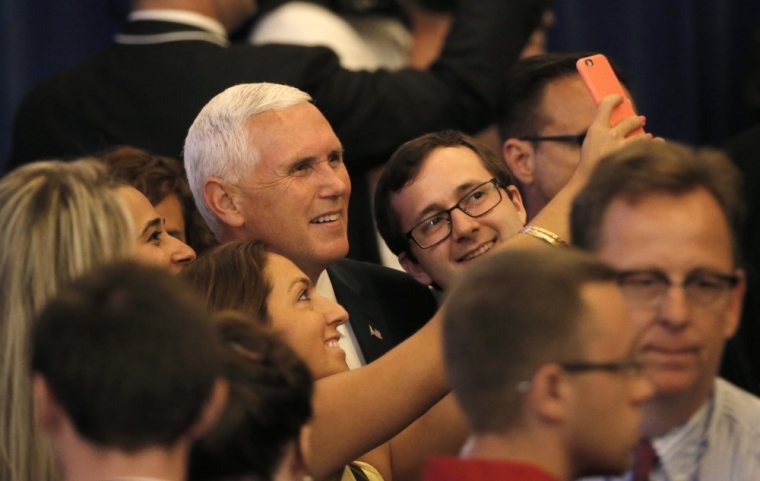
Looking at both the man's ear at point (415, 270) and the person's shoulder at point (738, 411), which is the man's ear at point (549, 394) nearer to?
the person's shoulder at point (738, 411)

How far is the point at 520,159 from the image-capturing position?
269 cm

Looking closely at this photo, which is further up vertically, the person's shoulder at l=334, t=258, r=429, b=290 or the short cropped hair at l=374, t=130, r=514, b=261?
the short cropped hair at l=374, t=130, r=514, b=261

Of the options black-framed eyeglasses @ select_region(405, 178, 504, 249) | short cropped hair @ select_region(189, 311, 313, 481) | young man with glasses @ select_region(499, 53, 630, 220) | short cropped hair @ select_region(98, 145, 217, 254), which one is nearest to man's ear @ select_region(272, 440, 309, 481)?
short cropped hair @ select_region(189, 311, 313, 481)

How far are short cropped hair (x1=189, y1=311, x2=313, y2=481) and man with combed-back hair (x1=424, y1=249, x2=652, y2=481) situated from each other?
20 centimetres

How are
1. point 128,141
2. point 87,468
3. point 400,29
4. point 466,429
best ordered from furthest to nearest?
point 400,29, point 128,141, point 466,429, point 87,468

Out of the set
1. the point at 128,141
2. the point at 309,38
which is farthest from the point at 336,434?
the point at 309,38

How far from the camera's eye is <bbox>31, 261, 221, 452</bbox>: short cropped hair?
120cm

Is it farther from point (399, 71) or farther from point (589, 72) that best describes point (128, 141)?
point (589, 72)

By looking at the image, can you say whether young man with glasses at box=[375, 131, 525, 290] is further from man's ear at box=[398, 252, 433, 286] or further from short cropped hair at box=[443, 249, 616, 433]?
short cropped hair at box=[443, 249, 616, 433]

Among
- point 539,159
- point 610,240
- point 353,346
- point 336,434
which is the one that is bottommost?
point 353,346

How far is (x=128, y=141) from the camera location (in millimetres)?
2928

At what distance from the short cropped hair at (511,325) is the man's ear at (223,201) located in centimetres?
115

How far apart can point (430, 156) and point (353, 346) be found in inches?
17.1

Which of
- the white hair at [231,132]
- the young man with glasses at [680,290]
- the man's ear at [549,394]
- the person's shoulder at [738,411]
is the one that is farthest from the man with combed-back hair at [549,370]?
the white hair at [231,132]
